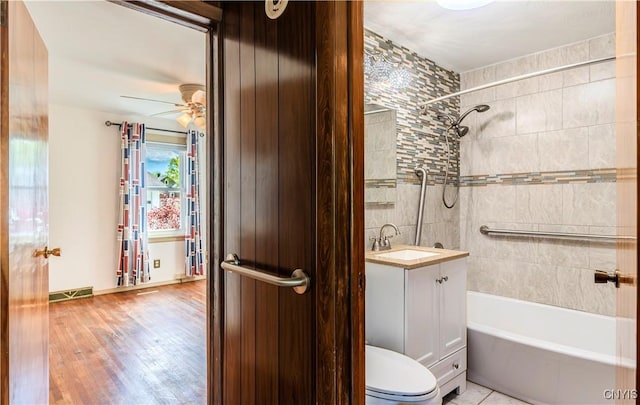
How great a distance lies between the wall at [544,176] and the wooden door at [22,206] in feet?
9.68

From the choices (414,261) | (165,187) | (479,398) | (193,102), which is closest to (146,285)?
(165,187)

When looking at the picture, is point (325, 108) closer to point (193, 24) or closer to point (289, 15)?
point (289, 15)

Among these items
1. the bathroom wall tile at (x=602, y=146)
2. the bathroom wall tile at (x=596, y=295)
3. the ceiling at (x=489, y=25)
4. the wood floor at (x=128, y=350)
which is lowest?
the wood floor at (x=128, y=350)

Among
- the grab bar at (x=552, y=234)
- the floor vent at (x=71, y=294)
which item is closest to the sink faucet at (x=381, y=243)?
the grab bar at (x=552, y=234)

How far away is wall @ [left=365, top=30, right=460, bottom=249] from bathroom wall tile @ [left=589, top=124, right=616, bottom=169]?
3.16ft

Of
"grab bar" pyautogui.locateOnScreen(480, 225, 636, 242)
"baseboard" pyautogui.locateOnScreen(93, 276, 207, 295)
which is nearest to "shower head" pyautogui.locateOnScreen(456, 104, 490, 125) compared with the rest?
"grab bar" pyautogui.locateOnScreen(480, 225, 636, 242)

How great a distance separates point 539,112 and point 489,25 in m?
0.86

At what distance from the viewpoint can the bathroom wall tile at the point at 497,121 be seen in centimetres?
282

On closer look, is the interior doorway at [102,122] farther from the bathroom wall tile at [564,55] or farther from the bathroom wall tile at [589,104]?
the bathroom wall tile at [589,104]

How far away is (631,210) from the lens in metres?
0.67

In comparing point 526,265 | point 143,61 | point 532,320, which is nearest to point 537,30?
point 526,265

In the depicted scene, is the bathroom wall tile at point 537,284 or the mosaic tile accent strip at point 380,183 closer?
the mosaic tile accent strip at point 380,183

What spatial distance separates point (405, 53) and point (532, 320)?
220 centimetres

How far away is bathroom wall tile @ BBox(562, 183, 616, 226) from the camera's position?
2369mm
